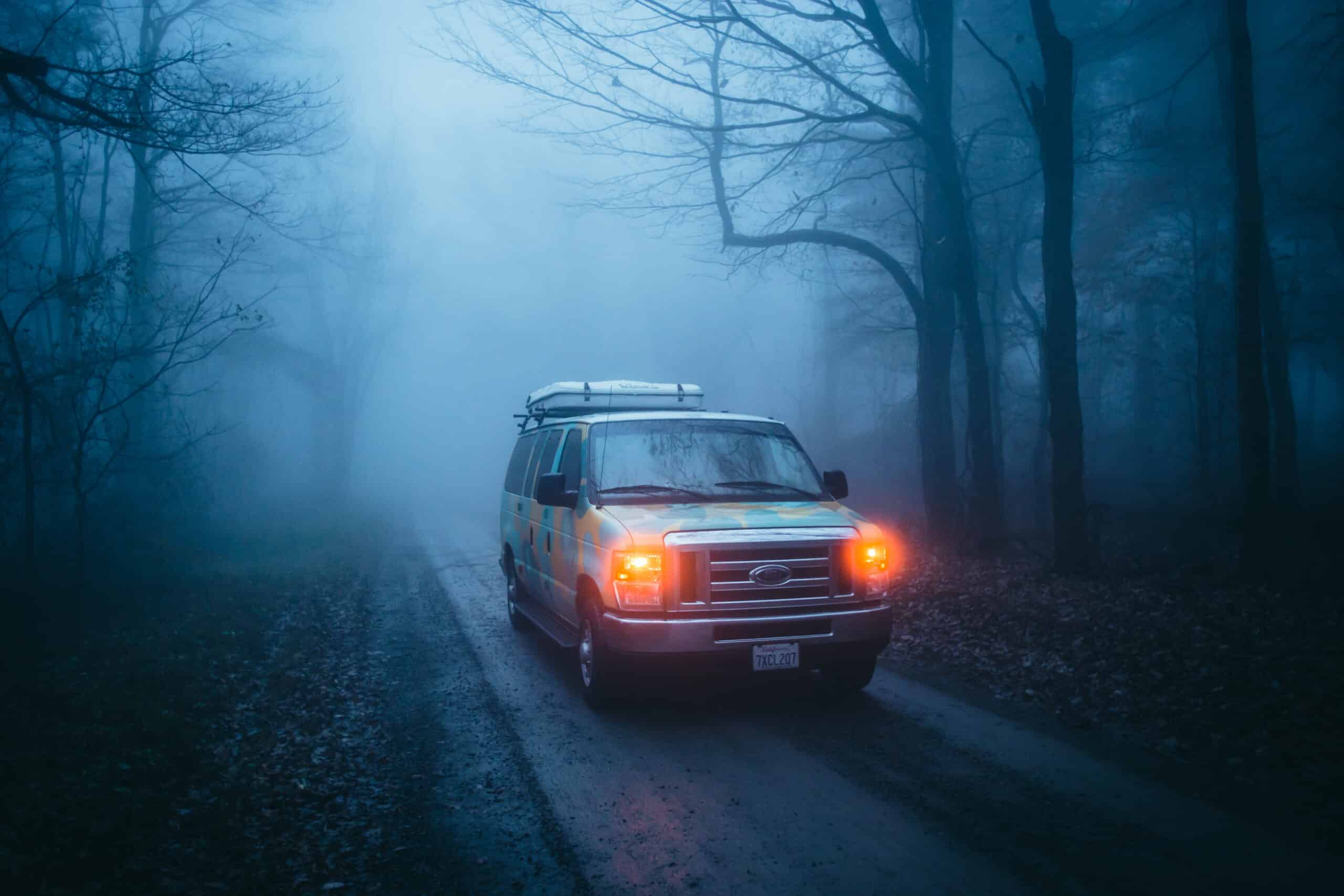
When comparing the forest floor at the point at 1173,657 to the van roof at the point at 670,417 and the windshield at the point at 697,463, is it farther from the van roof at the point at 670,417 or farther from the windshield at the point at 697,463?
the van roof at the point at 670,417

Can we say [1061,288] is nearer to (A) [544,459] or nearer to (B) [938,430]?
(B) [938,430]

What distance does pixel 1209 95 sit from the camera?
19.0m

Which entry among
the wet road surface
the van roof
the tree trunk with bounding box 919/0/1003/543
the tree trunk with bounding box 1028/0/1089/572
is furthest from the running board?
the tree trunk with bounding box 919/0/1003/543

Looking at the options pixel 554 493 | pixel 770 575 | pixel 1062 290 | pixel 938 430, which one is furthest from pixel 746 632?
pixel 938 430

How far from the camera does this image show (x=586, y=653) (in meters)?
7.00

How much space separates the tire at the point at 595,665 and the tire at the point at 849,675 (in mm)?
1723

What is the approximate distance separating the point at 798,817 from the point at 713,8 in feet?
39.6

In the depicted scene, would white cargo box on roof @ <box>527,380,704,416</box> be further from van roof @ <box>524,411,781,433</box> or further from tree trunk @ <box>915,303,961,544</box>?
tree trunk @ <box>915,303,961,544</box>

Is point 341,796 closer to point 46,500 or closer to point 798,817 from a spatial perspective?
point 798,817

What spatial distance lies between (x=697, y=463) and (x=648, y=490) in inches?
22.9

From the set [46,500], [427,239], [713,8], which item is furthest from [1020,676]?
[427,239]

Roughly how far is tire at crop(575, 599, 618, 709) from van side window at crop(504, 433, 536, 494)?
3464 millimetres

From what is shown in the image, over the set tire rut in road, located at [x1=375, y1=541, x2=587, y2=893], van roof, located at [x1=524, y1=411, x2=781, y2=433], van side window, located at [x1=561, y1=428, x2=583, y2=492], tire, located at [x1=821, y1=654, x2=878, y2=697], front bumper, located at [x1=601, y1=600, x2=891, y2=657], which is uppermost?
van roof, located at [x1=524, y1=411, x2=781, y2=433]

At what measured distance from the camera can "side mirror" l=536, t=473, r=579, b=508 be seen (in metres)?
7.38
